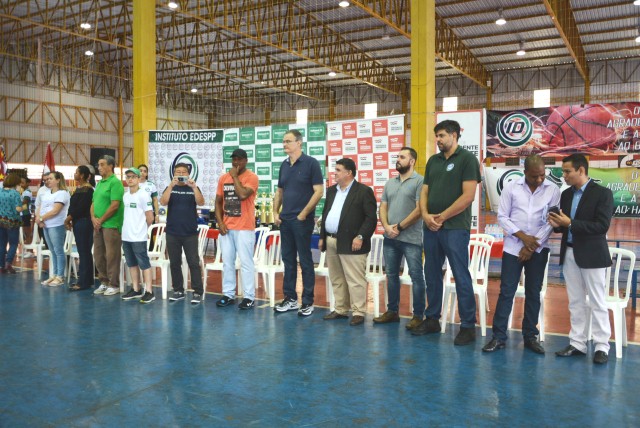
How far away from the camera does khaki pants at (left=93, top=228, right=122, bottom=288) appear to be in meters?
6.06

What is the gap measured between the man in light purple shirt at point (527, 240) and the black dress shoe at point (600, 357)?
356mm

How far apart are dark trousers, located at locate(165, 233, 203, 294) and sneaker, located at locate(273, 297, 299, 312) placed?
948 millimetres

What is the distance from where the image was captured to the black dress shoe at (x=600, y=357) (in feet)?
12.5

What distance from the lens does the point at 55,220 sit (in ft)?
22.0

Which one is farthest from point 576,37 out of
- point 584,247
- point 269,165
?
point 584,247

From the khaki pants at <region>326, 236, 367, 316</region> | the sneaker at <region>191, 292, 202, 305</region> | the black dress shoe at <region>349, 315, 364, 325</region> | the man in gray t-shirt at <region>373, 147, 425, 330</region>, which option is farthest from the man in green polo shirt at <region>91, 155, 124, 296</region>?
the man in gray t-shirt at <region>373, 147, 425, 330</region>

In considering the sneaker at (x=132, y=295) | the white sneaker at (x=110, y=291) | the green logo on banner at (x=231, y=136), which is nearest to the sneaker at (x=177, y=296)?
the sneaker at (x=132, y=295)

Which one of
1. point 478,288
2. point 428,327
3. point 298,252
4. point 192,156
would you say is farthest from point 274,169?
point 478,288

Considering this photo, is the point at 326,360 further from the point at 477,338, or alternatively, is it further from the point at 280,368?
the point at 477,338

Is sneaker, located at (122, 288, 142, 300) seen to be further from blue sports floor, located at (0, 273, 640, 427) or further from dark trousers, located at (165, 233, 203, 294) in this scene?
blue sports floor, located at (0, 273, 640, 427)

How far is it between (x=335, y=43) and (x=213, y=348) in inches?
645

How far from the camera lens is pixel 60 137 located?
79.9ft

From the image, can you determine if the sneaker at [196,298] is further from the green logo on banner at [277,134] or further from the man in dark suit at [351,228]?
the green logo on banner at [277,134]

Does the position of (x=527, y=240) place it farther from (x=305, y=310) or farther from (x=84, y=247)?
(x=84, y=247)
